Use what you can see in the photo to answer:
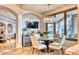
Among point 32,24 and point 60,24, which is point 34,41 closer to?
point 32,24

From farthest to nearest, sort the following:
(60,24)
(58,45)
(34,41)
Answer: (34,41)
(58,45)
(60,24)

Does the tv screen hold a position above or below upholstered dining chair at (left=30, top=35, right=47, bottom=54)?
above

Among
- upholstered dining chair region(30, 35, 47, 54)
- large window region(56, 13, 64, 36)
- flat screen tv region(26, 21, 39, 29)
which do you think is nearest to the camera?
large window region(56, 13, 64, 36)

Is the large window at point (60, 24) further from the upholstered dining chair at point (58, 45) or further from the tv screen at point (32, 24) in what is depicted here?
the tv screen at point (32, 24)

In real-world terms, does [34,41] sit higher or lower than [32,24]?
lower

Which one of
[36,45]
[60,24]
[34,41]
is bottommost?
[36,45]

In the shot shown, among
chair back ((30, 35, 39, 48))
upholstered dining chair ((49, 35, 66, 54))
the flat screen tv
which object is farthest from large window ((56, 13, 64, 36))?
chair back ((30, 35, 39, 48))

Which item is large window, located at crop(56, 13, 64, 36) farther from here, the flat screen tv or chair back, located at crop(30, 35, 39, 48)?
chair back, located at crop(30, 35, 39, 48)

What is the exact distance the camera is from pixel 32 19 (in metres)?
3.39

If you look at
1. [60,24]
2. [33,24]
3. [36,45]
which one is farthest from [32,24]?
[60,24]

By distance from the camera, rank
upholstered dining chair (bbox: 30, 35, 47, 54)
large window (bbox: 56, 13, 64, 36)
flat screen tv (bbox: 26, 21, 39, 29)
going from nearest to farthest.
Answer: large window (bbox: 56, 13, 64, 36)
flat screen tv (bbox: 26, 21, 39, 29)
upholstered dining chair (bbox: 30, 35, 47, 54)

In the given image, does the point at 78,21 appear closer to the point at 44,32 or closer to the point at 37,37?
the point at 44,32

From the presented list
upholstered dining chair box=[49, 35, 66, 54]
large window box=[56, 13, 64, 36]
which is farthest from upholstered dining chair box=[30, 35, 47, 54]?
large window box=[56, 13, 64, 36]

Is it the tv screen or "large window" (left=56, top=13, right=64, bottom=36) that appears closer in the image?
"large window" (left=56, top=13, right=64, bottom=36)
